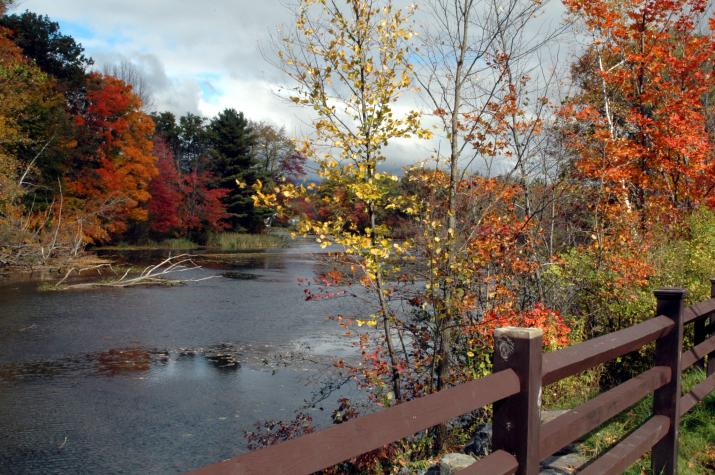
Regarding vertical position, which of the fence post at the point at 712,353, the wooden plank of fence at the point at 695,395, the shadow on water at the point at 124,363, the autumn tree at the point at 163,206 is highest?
the autumn tree at the point at 163,206

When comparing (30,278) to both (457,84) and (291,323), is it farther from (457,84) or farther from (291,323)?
(457,84)

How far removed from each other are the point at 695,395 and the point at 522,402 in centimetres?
287

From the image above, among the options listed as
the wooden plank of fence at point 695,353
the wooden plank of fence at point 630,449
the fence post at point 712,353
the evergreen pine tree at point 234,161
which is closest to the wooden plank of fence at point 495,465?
the wooden plank of fence at point 630,449

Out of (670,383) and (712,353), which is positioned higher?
(670,383)

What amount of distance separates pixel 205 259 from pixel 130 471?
103 feet

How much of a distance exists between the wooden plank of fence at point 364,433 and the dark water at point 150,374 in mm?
5397

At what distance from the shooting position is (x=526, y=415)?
225cm

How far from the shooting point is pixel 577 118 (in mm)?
10344

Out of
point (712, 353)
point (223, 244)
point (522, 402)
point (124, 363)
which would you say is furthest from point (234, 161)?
point (522, 402)

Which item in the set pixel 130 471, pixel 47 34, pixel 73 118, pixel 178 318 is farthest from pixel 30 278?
pixel 130 471

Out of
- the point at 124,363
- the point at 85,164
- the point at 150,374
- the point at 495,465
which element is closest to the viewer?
the point at 495,465

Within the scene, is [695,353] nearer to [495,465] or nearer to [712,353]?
[712,353]

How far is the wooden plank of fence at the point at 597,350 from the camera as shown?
2483 mm

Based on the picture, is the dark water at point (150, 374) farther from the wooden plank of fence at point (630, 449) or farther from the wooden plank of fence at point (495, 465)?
the wooden plank of fence at point (495, 465)
